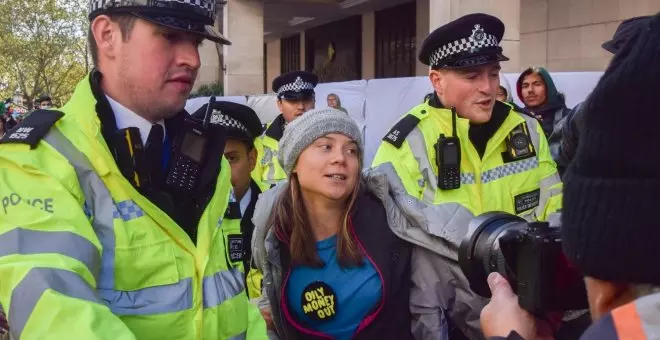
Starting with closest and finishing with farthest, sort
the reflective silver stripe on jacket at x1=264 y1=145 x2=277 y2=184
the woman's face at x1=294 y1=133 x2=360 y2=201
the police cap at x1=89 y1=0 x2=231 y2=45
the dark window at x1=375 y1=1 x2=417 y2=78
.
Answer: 1. the police cap at x1=89 y1=0 x2=231 y2=45
2. the woman's face at x1=294 y1=133 x2=360 y2=201
3. the reflective silver stripe on jacket at x1=264 y1=145 x2=277 y2=184
4. the dark window at x1=375 y1=1 x2=417 y2=78

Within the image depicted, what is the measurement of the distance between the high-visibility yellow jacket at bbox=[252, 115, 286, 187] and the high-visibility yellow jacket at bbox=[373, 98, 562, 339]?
2839 millimetres

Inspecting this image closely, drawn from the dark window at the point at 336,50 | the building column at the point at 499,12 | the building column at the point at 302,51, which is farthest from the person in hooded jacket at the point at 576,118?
the building column at the point at 302,51

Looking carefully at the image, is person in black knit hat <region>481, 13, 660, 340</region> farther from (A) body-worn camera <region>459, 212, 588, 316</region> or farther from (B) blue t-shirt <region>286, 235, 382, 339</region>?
(B) blue t-shirt <region>286, 235, 382, 339</region>

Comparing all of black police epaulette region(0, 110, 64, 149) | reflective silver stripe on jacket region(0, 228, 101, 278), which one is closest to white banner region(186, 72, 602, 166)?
black police epaulette region(0, 110, 64, 149)

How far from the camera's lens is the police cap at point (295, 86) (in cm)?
762

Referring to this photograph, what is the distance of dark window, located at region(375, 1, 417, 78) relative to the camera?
62.1 feet

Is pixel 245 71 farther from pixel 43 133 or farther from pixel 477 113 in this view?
pixel 43 133

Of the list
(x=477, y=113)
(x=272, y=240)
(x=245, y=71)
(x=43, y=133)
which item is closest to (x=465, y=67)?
(x=477, y=113)

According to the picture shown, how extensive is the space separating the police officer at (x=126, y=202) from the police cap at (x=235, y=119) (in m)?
1.64

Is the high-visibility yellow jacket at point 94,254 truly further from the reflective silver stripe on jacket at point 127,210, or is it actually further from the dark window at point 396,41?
the dark window at point 396,41

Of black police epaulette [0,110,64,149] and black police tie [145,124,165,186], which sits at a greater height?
black police epaulette [0,110,64,149]

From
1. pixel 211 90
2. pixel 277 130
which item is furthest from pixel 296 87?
pixel 211 90

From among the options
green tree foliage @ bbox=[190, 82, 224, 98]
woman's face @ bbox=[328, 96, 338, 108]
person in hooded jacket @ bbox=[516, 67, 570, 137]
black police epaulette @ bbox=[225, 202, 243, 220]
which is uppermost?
green tree foliage @ bbox=[190, 82, 224, 98]

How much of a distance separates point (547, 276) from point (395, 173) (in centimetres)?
163
